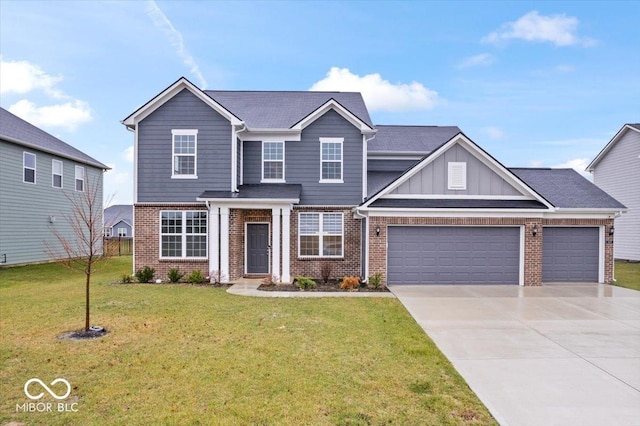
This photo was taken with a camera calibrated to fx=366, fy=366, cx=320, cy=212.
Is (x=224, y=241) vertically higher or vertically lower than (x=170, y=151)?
lower

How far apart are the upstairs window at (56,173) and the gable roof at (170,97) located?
10372 mm

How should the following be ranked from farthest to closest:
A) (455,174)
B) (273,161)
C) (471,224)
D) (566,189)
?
(566,189) → (273,161) → (455,174) → (471,224)

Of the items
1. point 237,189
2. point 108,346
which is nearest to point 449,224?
point 237,189

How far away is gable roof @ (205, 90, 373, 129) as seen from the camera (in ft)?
52.9

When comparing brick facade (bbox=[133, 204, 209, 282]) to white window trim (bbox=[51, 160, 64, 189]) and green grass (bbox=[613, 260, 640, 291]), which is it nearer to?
white window trim (bbox=[51, 160, 64, 189])

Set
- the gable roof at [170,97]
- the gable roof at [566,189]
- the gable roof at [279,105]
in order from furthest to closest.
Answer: the gable roof at [279,105] < the gable roof at [566,189] < the gable roof at [170,97]

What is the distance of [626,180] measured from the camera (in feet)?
79.6

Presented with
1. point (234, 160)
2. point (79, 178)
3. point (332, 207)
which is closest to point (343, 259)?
point (332, 207)

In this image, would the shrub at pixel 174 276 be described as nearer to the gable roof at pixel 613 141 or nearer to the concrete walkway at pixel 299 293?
the concrete walkway at pixel 299 293

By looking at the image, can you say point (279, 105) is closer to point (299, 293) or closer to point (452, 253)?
point (299, 293)

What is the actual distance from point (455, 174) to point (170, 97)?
38.5 ft

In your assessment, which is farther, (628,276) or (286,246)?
(628,276)

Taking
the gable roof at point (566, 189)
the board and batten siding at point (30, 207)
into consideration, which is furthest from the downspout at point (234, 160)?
the gable roof at point (566, 189)

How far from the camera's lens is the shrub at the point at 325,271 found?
14.3 meters
